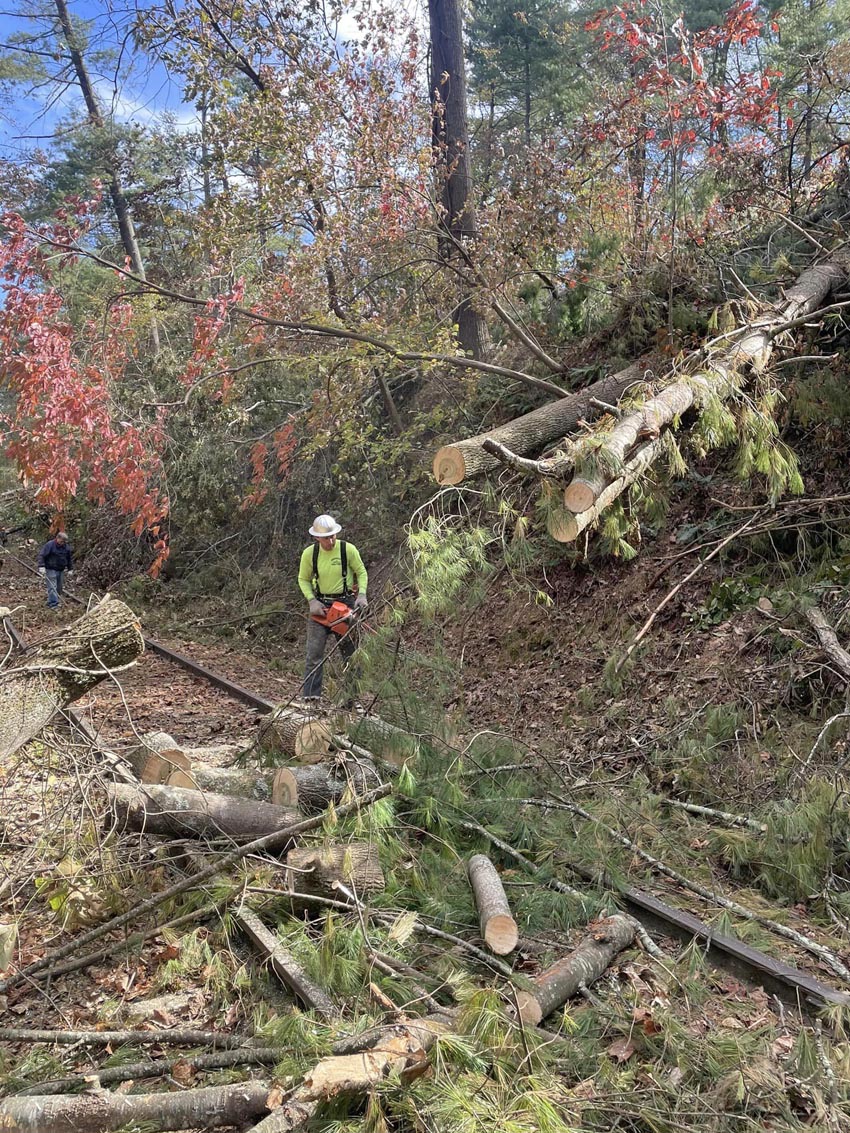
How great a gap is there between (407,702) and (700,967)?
2.99 m

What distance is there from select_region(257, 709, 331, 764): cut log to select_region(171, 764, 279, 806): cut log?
0.29m

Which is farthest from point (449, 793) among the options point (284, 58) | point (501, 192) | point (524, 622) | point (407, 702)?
point (284, 58)

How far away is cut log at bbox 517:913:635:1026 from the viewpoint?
346 centimetres

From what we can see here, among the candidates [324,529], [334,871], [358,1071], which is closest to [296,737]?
[334,871]

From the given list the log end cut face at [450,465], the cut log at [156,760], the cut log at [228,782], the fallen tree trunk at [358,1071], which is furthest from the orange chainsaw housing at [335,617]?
the fallen tree trunk at [358,1071]

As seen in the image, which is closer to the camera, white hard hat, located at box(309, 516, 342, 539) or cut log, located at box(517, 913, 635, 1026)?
cut log, located at box(517, 913, 635, 1026)

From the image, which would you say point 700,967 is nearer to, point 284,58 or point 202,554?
point 284,58

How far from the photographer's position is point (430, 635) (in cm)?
989

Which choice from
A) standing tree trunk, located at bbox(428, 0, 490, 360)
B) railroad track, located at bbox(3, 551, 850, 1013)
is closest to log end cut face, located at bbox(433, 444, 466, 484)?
railroad track, located at bbox(3, 551, 850, 1013)

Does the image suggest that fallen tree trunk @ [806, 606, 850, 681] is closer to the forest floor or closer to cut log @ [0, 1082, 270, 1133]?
the forest floor

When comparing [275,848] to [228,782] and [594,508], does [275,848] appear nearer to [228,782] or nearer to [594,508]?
→ [228,782]

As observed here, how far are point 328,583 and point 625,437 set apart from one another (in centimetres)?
412

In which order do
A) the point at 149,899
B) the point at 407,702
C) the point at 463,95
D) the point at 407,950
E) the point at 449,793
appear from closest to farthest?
the point at 407,950
the point at 149,899
the point at 449,793
the point at 407,702
the point at 463,95

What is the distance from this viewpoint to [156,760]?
583 cm
